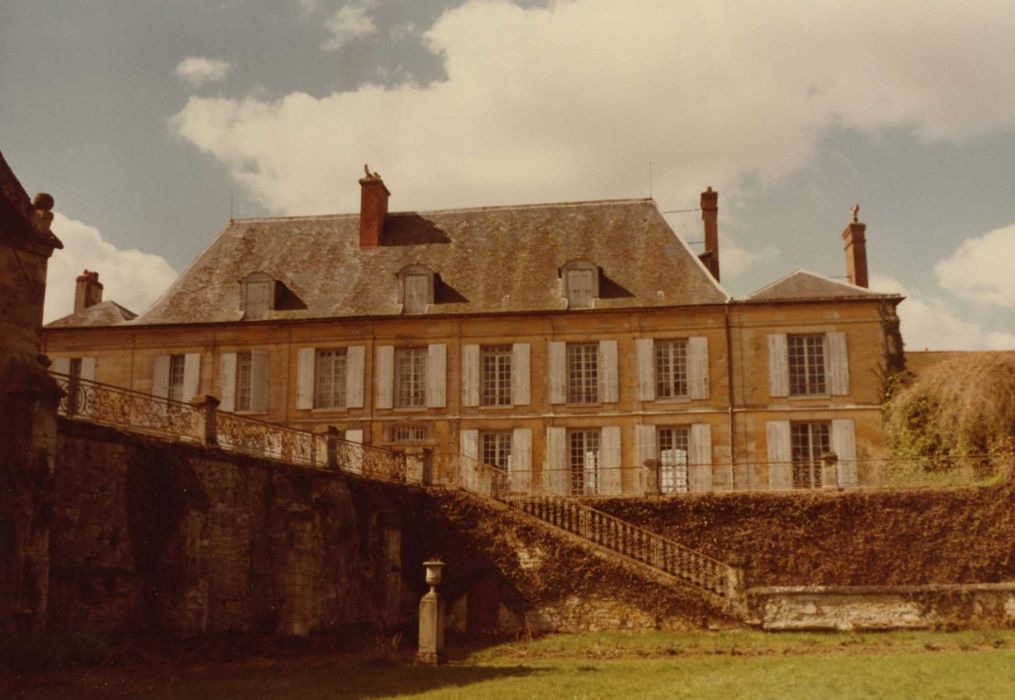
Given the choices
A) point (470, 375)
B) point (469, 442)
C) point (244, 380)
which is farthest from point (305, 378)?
point (469, 442)

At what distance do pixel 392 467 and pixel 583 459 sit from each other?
5997 mm

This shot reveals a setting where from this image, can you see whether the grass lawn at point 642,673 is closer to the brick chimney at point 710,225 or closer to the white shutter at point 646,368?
the white shutter at point 646,368

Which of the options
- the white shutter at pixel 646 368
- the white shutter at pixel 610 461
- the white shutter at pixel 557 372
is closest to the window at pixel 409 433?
the white shutter at pixel 557 372

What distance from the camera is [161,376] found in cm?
2569

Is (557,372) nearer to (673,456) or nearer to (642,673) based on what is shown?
(673,456)

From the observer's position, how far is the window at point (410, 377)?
25.1 metres

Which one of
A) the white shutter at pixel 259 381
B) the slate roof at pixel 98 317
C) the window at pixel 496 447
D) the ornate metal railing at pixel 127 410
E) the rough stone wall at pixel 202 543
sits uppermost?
the slate roof at pixel 98 317

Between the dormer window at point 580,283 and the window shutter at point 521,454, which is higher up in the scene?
the dormer window at point 580,283

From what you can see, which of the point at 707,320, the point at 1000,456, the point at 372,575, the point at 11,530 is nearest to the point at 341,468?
the point at 372,575

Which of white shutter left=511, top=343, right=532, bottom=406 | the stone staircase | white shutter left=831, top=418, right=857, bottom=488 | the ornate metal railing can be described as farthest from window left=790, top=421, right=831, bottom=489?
the ornate metal railing

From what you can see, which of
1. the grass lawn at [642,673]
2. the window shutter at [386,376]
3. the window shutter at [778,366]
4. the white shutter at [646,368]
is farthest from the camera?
the window shutter at [386,376]

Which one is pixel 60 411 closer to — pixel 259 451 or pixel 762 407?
pixel 259 451

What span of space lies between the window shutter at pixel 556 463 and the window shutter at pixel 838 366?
6133mm

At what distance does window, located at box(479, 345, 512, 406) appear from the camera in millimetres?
24844
